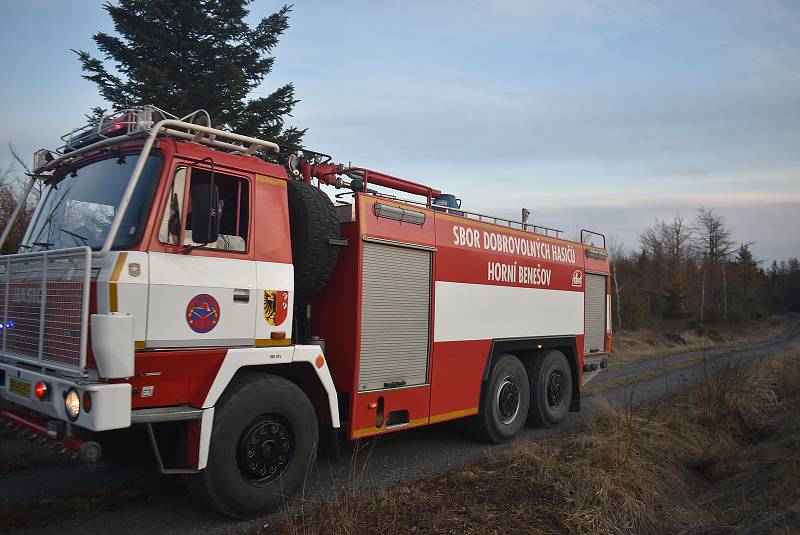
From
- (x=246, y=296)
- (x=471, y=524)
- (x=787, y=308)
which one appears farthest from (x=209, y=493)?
(x=787, y=308)

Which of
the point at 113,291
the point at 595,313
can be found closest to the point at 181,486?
the point at 113,291

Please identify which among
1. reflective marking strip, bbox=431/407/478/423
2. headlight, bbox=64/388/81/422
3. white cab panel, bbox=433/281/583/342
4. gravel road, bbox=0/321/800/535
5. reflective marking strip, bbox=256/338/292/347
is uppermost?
white cab panel, bbox=433/281/583/342

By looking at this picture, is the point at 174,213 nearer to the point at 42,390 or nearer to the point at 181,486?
the point at 42,390

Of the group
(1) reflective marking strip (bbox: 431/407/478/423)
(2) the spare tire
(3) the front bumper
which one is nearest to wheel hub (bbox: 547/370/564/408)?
(1) reflective marking strip (bbox: 431/407/478/423)

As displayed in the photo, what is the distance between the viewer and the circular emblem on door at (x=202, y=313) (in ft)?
14.8

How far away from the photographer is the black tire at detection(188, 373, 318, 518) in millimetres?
4578

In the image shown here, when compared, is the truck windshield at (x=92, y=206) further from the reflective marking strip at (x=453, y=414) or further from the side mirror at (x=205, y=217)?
the reflective marking strip at (x=453, y=414)

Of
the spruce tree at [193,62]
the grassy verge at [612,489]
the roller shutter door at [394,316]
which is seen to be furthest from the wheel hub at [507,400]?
the spruce tree at [193,62]

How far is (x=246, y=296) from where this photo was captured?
4883mm

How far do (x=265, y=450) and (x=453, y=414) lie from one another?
2.84 metres

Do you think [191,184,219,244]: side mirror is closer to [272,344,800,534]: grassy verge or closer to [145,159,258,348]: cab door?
[145,159,258,348]: cab door

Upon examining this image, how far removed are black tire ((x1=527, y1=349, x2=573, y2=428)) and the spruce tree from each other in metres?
8.32

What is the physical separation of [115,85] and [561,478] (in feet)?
38.5

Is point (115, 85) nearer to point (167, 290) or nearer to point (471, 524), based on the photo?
point (167, 290)
